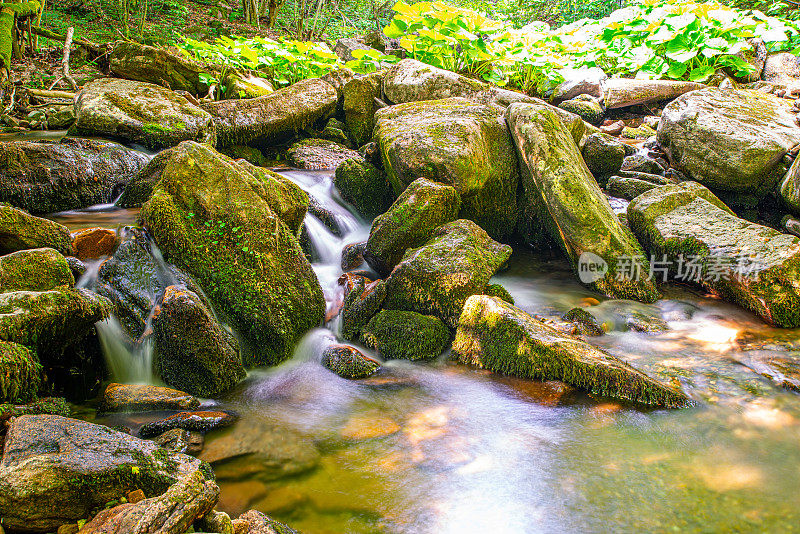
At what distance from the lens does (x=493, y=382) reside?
4.14 m

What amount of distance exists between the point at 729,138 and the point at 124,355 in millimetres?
9339

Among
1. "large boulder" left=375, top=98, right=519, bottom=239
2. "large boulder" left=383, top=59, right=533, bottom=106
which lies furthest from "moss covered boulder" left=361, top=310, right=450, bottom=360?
"large boulder" left=383, top=59, right=533, bottom=106

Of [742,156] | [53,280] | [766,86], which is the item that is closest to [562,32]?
[766,86]

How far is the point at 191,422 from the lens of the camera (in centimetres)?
331

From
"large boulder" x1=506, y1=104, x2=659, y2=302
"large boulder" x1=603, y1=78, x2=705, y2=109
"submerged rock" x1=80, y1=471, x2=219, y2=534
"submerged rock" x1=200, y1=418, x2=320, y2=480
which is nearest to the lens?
"submerged rock" x1=80, y1=471, x2=219, y2=534

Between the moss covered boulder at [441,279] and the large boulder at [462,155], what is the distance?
1.53 meters

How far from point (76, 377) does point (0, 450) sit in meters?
1.45

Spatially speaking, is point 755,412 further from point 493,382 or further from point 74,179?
point 74,179

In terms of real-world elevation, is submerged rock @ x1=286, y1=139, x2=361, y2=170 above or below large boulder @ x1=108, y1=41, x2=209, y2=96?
below

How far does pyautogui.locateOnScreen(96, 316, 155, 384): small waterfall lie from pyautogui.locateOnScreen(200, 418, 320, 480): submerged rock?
3.55ft

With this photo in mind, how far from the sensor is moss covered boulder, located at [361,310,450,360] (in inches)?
179

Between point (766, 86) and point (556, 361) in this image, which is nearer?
point (556, 361)

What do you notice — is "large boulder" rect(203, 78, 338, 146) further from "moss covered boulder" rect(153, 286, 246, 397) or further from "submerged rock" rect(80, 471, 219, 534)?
"submerged rock" rect(80, 471, 219, 534)

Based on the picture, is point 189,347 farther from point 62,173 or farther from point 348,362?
point 62,173
